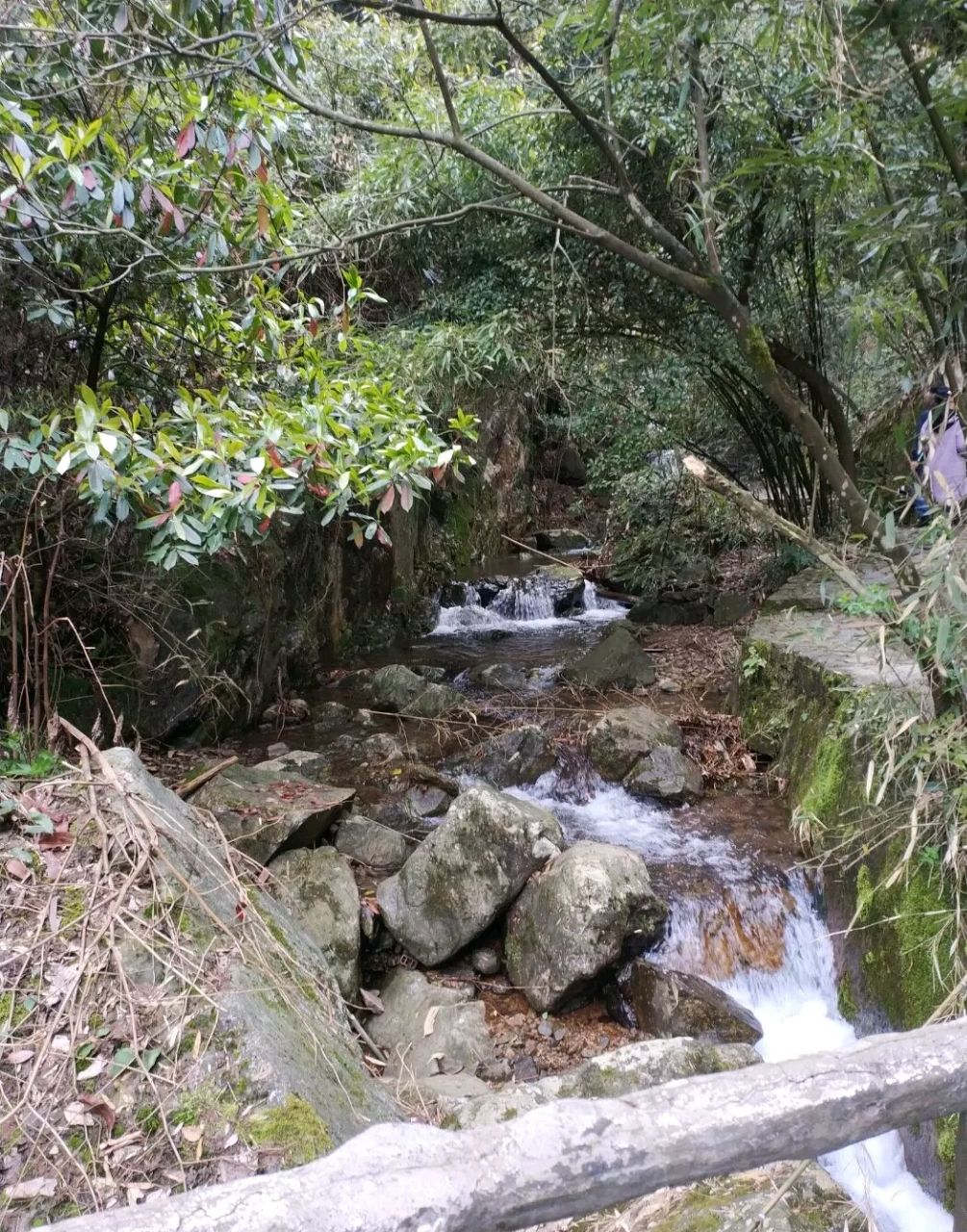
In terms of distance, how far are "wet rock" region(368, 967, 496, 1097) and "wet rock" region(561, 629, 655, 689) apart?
12.1 ft

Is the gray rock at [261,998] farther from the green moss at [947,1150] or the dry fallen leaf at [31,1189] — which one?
the green moss at [947,1150]

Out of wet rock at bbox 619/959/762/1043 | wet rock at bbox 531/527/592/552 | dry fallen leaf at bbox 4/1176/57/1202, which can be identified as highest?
wet rock at bbox 531/527/592/552

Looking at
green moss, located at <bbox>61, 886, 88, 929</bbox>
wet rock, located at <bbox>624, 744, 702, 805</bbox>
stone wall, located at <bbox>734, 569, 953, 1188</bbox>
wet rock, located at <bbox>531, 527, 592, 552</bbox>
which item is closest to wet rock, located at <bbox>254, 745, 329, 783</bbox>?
wet rock, located at <bbox>624, 744, 702, 805</bbox>

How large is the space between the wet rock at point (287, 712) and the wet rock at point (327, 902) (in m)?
2.43

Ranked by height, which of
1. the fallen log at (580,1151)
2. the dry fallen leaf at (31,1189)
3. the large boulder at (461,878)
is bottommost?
the large boulder at (461,878)

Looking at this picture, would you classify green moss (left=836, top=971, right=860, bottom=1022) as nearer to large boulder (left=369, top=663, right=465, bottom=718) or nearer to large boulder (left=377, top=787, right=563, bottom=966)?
large boulder (left=377, top=787, right=563, bottom=966)

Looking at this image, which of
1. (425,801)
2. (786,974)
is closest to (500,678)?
(425,801)

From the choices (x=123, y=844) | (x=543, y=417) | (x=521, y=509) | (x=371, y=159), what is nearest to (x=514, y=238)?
(x=371, y=159)

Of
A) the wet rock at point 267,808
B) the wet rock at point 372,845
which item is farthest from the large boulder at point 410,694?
the wet rock at point 372,845

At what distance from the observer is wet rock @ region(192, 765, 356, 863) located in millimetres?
4016

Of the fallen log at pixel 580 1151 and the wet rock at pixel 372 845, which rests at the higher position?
the fallen log at pixel 580 1151

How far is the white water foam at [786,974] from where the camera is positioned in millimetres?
2926

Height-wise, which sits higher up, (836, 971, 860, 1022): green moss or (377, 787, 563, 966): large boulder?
(377, 787, 563, 966): large boulder

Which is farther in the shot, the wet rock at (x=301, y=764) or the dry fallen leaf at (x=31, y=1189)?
the wet rock at (x=301, y=764)
